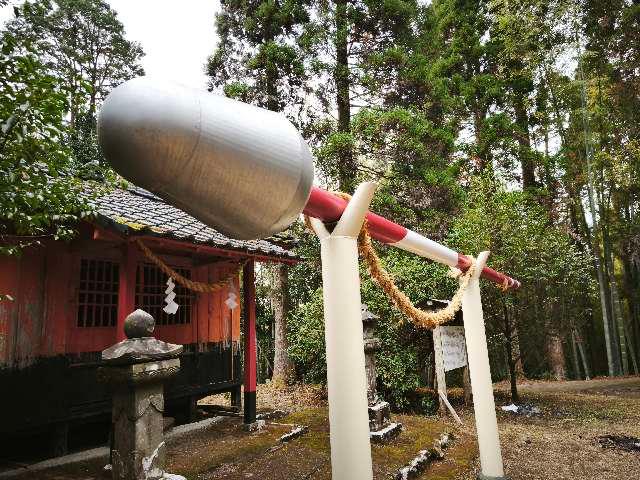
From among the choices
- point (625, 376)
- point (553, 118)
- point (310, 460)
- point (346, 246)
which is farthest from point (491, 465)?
point (553, 118)

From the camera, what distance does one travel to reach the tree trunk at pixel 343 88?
39.6 feet

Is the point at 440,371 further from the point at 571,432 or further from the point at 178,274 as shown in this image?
the point at 178,274

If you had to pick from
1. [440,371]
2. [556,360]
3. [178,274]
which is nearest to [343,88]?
[440,371]

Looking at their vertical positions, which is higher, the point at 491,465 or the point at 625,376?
the point at 491,465

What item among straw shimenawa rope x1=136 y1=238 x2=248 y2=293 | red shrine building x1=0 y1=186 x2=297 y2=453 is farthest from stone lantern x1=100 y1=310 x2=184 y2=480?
straw shimenawa rope x1=136 y1=238 x2=248 y2=293

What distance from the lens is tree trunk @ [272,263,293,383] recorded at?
13500 mm

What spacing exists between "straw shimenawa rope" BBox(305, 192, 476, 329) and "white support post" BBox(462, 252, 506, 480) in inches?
4.3

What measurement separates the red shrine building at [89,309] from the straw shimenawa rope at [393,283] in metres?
3.53

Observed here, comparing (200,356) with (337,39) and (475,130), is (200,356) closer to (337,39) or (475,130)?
(337,39)

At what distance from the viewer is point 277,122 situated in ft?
3.78

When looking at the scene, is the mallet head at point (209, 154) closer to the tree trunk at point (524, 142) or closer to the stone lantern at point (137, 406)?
the stone lantern at point (137, 406)

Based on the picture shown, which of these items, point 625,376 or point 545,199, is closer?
point 625,376

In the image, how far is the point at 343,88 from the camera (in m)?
13.1

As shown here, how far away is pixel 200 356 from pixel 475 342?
17.8 feet
